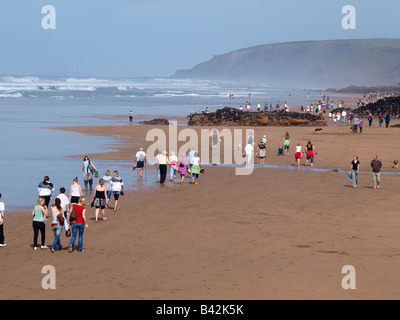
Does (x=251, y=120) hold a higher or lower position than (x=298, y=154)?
higher

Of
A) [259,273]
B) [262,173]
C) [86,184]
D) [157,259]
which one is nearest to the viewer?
[259,273]

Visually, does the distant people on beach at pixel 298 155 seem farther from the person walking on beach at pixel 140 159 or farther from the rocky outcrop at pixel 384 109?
the rocky outcrop at pixel 384 109

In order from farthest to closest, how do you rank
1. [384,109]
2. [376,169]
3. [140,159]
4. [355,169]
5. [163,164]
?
[384,109] < [140,159] < [163,164] < [355,169] < [376,169]

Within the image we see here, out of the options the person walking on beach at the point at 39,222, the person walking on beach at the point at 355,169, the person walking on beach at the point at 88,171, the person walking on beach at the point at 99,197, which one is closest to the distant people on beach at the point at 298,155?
the person walking on beach at the point at 355,169

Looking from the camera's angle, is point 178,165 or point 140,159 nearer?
point 140,159

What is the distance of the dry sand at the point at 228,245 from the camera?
1104cm

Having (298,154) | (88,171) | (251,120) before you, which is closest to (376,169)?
(298,154)

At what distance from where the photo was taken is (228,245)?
47.0 ft

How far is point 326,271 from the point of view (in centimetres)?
1195

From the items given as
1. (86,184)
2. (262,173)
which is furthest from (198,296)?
(262,173)

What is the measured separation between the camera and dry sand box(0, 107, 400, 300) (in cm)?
1104

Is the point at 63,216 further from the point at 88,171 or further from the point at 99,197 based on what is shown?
the point at 88,171
